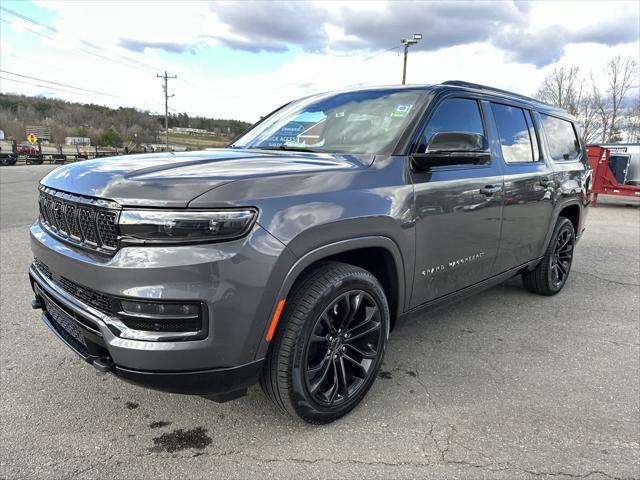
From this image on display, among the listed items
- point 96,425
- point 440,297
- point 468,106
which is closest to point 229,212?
point 96,425

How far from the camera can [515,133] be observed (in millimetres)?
4027

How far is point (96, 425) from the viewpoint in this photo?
2.54m

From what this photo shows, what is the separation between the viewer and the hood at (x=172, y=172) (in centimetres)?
202

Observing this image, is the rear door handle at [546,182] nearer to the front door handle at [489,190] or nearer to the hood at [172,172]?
the front door handle at [489,190]

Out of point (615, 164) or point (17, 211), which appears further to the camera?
point (615, 164)

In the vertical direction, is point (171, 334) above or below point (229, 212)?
below

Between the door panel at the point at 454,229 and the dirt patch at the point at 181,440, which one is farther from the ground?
the door panel at the point at 454,229

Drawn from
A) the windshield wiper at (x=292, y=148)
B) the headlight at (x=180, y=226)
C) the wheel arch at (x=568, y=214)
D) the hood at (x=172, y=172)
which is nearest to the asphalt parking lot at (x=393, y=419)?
the wheel arch at (x=568, y=214)

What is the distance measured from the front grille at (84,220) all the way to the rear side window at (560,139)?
408 centimetres

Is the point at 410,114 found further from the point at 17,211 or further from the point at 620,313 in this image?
the point at 17,211

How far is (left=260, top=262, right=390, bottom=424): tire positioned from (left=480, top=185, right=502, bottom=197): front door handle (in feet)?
4.08

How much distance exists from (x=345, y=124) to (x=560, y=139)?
285 cm

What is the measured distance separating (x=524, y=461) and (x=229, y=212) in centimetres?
190

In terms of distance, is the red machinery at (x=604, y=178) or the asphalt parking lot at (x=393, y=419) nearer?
the asphalt parking lot at (x=393, y=419)
